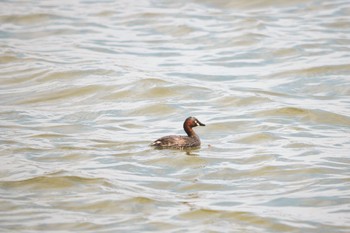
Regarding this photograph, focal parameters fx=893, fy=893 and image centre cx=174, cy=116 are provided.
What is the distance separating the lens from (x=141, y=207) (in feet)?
34.4

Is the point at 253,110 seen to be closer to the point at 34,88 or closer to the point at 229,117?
the point at 229,117

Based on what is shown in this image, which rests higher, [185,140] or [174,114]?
[174,114]

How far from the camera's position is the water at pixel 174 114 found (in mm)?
10391

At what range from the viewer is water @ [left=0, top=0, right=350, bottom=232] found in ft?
34.1

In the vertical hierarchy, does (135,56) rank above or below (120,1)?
below

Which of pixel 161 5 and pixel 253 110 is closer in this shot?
pixel 253 110

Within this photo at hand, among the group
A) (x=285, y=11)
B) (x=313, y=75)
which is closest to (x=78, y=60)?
(x=313, y=75)

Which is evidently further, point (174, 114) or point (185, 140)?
point (174, 114)

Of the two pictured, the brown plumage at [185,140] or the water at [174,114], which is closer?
the water at [174,114]

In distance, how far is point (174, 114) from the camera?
50.1 ft

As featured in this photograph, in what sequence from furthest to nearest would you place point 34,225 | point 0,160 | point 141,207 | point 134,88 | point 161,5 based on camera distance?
1. point 161,5
2. point 134,88
3. point 0,160
4. point 141,207
5. point 34,225

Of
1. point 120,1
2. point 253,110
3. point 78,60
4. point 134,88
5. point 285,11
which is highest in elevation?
point 120,1

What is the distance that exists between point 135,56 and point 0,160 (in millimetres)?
7373

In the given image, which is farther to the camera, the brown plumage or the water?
the brown plumage
